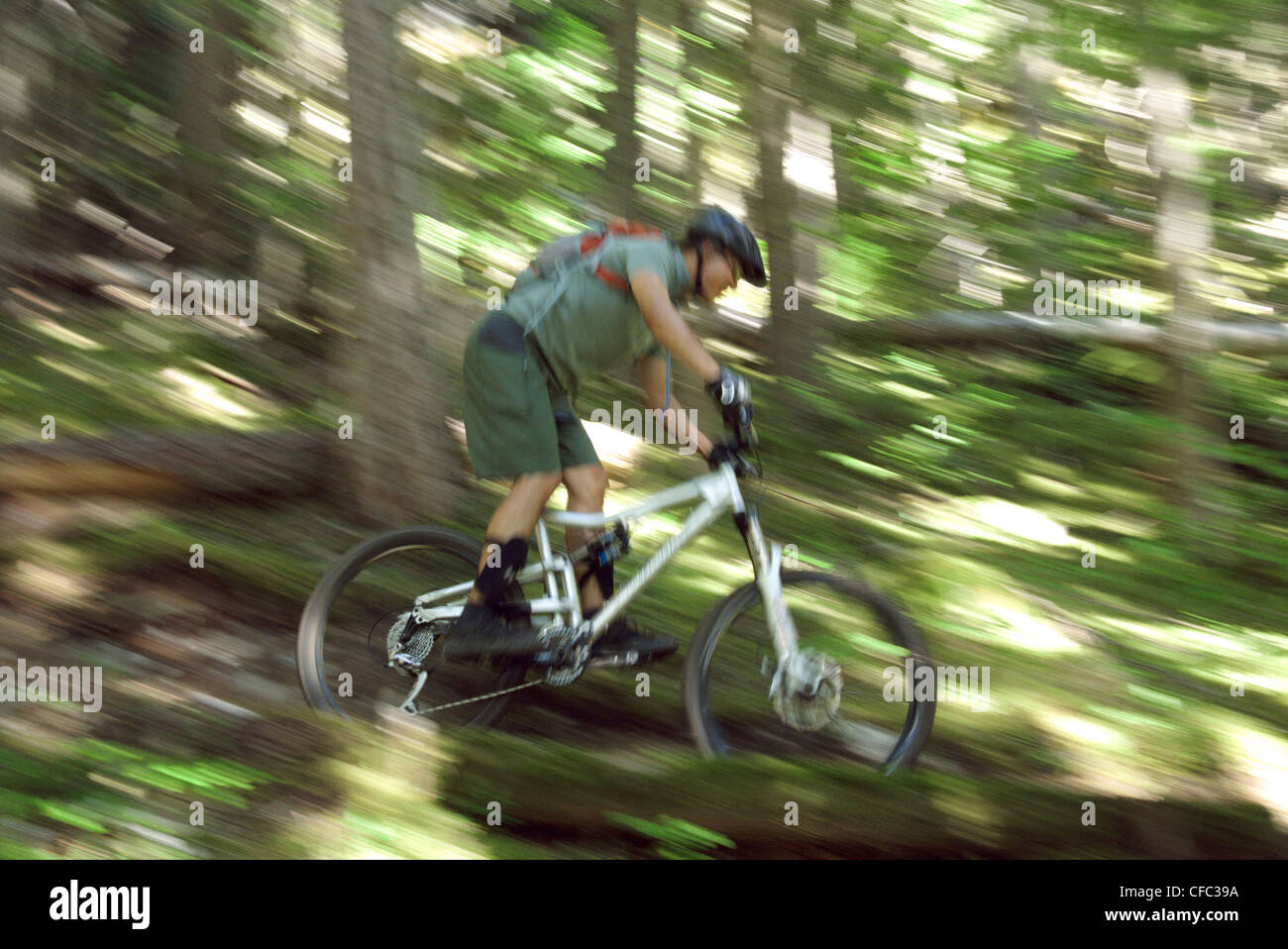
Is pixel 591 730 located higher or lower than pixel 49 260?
lower

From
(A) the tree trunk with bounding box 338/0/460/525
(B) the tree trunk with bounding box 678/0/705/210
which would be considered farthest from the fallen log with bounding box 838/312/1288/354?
(A) the tree trunk with bounding box 338/0/460/525

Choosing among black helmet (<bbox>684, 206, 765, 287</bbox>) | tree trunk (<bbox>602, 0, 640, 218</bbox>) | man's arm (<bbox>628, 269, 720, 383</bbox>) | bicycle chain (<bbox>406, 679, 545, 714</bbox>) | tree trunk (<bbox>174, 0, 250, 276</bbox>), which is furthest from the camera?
tree trunk (<bbox>174, 0, 250, 276</bbox>)

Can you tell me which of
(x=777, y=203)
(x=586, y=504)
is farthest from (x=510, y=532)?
(x=777, y=203)

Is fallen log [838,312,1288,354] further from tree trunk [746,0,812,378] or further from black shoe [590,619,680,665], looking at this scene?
black shoe [590,619,680,665]

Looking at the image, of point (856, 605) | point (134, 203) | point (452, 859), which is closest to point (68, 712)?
point (452, 859)

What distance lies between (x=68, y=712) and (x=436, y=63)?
565cm

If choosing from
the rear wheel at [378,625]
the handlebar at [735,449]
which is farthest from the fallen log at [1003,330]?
the rear wheel at [378,625]

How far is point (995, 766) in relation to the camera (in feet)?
14.0

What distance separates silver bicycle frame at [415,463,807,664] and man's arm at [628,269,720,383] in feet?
1.46

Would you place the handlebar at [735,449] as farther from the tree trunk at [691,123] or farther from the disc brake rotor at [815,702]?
the tree trunk at [691,123]

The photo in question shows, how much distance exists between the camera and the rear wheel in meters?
3.95

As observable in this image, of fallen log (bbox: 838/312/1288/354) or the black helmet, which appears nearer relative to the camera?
the black helmet

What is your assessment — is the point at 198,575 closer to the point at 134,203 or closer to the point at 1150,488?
the point at 134,203

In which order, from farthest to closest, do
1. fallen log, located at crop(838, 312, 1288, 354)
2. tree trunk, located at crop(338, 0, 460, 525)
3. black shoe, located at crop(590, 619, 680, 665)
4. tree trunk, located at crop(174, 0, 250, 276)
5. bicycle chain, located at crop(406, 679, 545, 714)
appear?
1. tree trunk, located at crop(174, 0, 250, 276)
2. fallen log, located at crop(838, 312, 1288, 354)
3. tree trunk, located at crop(338, 0, 460, 525)
4. bicycle chain, located at crop(406, 679, 545, 714)
5. black shoe, located at crop(590, 619, 680, 665)
